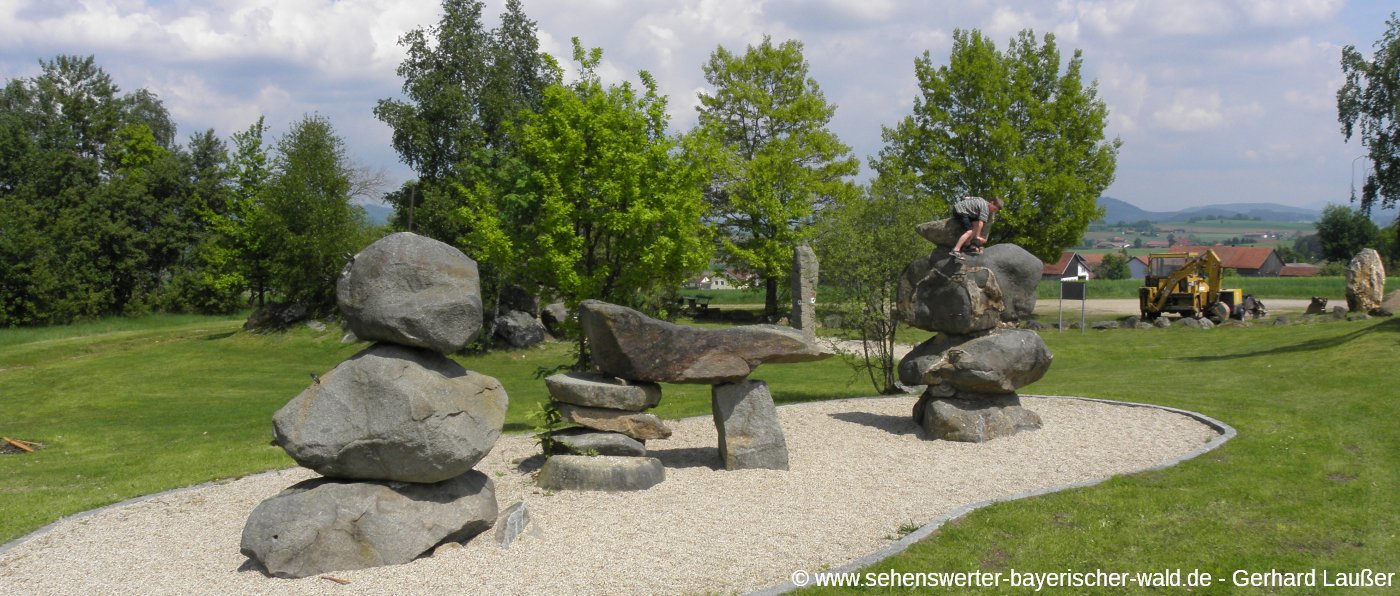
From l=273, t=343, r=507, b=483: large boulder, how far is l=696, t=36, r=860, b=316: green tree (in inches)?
1235

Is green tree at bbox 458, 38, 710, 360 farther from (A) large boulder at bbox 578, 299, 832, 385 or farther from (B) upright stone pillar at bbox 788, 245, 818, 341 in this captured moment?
(B) upright stone pillar at bbox 788, 245, 818, 341

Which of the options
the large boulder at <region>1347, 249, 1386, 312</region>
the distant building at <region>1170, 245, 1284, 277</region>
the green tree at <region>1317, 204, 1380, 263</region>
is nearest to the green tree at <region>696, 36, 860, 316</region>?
the large boulder at <region>1347, 249, 1386, 312</region>

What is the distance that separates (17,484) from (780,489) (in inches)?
419

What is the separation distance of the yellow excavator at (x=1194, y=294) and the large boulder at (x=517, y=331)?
23.1 meters

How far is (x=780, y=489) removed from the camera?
35.3 feet

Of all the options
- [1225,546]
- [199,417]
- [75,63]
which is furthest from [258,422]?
[75,63]

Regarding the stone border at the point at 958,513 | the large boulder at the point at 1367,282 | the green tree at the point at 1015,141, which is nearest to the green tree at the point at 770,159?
the green tree at the point at 1015,141

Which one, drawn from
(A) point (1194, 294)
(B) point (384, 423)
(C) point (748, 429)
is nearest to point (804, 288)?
(A) point (1194, 294)

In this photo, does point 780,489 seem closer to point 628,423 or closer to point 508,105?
point 628,423

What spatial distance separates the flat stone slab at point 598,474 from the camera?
10656mm

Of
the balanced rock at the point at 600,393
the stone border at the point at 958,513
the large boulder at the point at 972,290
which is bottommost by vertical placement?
the stone border at the point at 958,513

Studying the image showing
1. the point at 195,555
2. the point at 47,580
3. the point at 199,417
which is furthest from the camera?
the point at 199,417

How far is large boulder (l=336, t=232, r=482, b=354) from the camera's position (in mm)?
8430

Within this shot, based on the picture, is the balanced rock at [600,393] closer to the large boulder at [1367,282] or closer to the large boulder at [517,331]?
→ the large boulder at [517,331]
